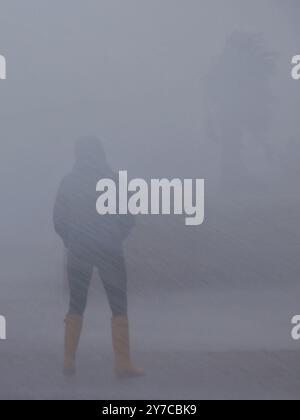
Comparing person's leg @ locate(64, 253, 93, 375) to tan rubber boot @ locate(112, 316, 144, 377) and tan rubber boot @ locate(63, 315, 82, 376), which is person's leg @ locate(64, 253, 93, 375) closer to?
tan rubber boot @ locate(63, 315, 82, 376)

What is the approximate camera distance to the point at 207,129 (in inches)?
75.2

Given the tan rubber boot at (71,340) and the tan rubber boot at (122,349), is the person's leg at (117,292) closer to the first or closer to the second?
the tan rubber boot at (122,349)

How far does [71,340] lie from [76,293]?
0.48ft

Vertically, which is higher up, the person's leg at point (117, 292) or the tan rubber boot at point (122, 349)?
the person's leg at point (117, 292)

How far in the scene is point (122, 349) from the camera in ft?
6.45

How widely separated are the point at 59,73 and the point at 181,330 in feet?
2.83

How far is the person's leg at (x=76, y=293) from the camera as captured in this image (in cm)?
194

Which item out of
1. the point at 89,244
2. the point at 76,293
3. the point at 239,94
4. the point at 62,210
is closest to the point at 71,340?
the point at 76,293

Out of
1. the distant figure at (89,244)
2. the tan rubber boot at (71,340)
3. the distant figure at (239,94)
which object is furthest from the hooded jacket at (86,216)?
the distant figure at (239,94)

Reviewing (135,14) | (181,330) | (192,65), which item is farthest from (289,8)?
(181,330)

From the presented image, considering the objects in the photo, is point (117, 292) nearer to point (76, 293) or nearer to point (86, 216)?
point (76, 293)

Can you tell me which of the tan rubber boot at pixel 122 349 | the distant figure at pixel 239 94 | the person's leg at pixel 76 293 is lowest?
the tan rubber boot at pixel 122 349

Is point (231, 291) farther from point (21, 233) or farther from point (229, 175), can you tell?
point (21, 233)

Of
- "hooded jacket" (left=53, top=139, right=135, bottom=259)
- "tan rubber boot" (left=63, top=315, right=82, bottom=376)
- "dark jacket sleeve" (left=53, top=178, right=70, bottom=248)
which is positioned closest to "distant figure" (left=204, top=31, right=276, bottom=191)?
"hooded jacket" (left=53, top=139, right=135, bottom=259)
